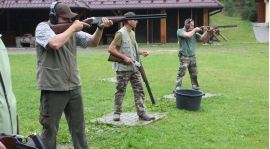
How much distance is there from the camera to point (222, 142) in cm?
652

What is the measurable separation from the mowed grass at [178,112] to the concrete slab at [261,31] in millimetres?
16538

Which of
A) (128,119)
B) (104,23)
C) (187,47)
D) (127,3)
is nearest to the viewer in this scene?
(104,23)

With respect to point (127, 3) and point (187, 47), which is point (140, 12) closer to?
point (127, 3)

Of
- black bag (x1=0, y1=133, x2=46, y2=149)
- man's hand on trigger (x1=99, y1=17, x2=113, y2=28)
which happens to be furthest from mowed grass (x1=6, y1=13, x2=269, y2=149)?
black bag (x1=0, y1=133, x2=46, y2=149)

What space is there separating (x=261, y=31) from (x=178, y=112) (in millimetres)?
28135

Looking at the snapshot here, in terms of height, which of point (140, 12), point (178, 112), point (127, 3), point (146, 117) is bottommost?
point (178, 112)

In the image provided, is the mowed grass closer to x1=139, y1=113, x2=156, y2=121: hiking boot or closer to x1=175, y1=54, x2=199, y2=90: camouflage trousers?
x1=139, y1=113, x2=156, y2=121: hiking boot

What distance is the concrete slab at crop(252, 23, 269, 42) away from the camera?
3224 centimetres

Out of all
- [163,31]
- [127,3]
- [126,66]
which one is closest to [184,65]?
[126,66]

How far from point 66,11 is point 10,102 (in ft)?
5.16

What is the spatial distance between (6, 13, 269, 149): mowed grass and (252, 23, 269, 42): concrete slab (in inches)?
651

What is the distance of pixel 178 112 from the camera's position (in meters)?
8.57

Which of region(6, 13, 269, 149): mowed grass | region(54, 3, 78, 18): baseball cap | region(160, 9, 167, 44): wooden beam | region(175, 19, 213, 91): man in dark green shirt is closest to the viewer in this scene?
region(54, 3, 78, 18): baseball cap

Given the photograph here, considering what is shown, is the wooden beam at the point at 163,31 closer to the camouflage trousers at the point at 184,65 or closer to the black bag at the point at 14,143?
the camouflage trousers at the point at 184,65
